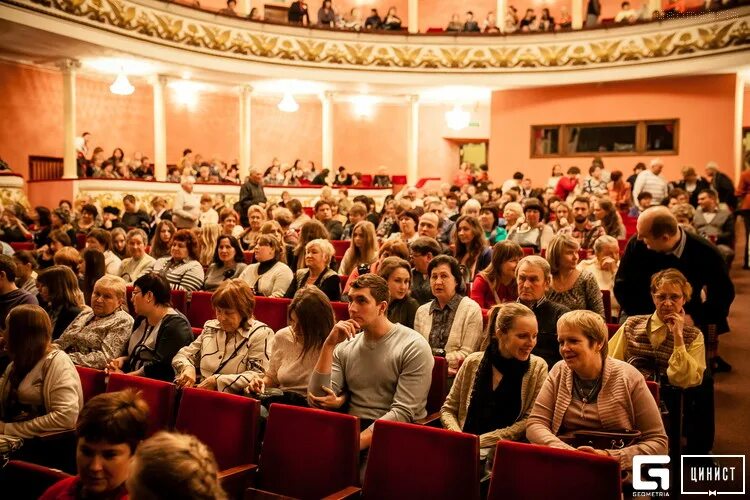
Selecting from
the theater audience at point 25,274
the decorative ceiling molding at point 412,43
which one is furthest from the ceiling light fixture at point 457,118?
the theater audience at point 25,274

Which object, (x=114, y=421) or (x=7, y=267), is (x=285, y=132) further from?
(x=114, y=421)

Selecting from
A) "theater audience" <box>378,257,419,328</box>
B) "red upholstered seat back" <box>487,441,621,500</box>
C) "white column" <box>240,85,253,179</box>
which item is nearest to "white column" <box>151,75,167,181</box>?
"white column" <box>240,85,253,179</box>

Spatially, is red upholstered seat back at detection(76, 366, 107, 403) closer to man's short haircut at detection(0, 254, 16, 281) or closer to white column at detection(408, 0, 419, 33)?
man's short haircut at detection(0, 254, 16, 281)

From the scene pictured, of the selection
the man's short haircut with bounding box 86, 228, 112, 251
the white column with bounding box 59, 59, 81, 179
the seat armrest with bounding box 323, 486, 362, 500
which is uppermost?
the white column with bounding box 59, 59, 81, 179

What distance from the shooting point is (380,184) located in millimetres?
15602

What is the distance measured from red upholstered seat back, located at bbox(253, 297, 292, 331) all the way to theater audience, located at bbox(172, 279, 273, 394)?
0.84m

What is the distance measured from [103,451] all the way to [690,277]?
289 centimetres

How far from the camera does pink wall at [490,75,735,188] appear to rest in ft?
42.8

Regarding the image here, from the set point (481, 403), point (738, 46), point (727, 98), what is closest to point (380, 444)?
point (481, 403)

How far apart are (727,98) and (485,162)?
6510 millimetres

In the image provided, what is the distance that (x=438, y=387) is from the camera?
321 cm

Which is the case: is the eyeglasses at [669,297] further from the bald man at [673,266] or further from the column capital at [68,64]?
the column capital at [68,64]

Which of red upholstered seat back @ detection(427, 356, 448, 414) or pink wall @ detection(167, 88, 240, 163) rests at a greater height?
pink wall @ detection(167, 88, 240, 163)

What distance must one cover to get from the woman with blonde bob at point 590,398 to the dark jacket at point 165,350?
193 cm
